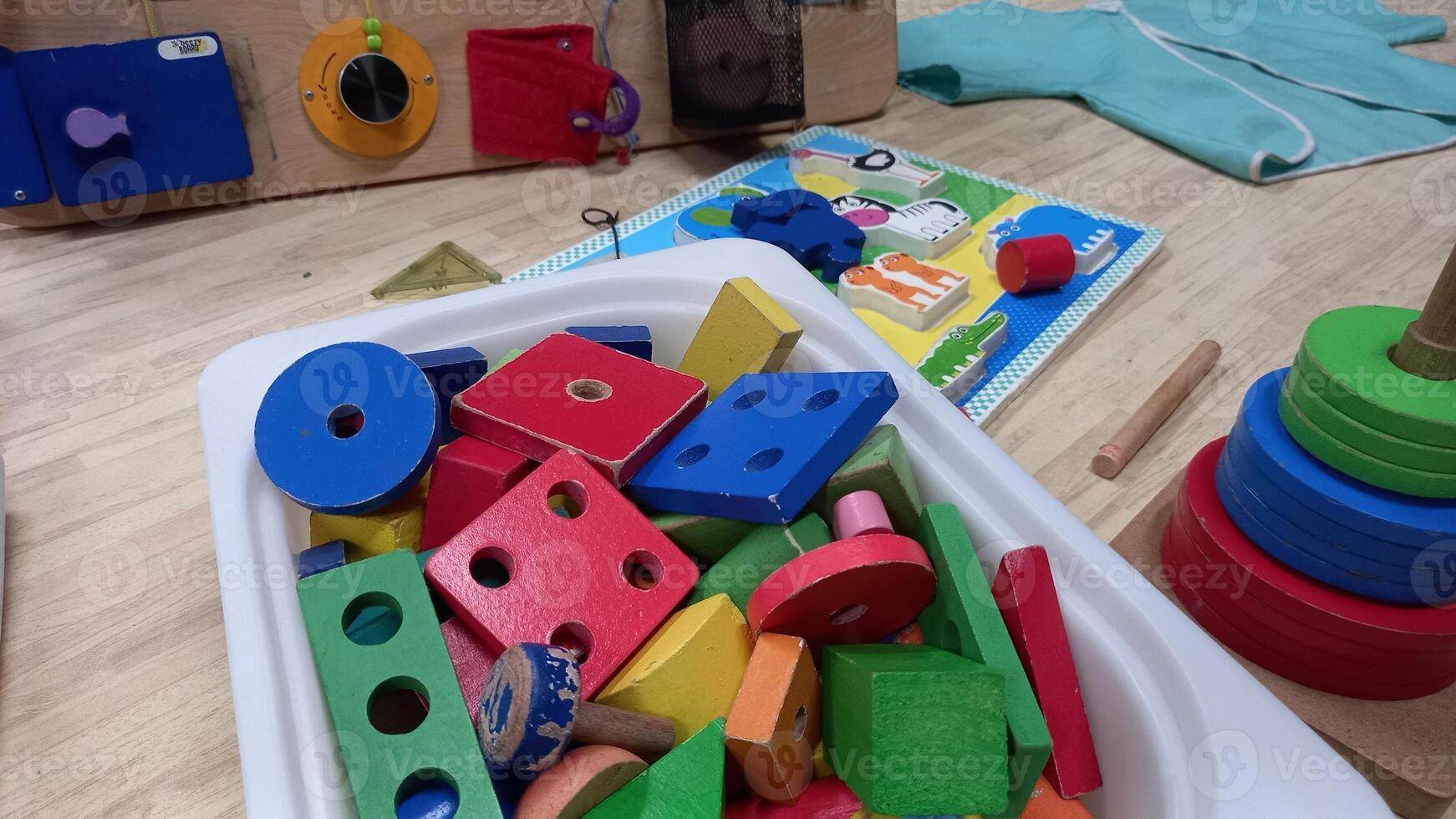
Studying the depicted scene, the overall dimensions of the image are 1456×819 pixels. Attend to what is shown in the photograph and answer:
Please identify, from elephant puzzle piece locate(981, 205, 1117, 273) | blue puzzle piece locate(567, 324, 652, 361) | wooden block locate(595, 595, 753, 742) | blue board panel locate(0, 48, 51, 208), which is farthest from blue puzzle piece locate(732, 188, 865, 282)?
blue board panel locate(0, 48, 51, 208)

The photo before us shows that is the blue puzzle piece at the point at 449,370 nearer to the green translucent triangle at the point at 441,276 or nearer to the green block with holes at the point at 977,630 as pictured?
the green block with holes at the point at 977,630

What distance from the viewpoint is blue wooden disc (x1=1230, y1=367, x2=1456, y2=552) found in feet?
2.00

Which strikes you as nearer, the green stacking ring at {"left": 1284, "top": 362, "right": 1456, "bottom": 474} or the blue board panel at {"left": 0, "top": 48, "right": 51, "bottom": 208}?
the green stacking ring at {"left": 1284, "top": 362, "right": 1456, "bottom": 474}

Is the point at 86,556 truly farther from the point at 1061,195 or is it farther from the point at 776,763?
the point at 1061,195

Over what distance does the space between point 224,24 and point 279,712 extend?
1075 millimetres

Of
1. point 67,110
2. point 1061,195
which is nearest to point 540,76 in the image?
point 67,110

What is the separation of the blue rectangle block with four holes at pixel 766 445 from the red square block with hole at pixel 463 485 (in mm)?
81

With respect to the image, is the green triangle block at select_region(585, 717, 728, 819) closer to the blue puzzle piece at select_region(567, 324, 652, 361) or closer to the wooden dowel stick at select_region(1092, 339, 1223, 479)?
the blue puzzle piece at select_region(567, 324, 652, 361)

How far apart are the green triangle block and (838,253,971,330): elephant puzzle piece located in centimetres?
70

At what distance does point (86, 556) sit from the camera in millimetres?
808

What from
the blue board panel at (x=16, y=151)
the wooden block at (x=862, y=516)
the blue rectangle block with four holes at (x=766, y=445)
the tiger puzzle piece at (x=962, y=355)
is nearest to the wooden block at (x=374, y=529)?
the blue rectangle block with four holes at (x=766, y=445)

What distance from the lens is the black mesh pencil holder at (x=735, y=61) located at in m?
1.34

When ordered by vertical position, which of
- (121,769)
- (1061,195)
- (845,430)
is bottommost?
(121,769)

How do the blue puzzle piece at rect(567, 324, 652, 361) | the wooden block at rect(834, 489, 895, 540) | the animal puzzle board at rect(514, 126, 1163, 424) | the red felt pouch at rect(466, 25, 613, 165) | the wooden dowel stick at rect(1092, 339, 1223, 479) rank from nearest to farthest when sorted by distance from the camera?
1. the wooden block at rect(834, 489, 895, 540)
2. the blue puzzle piece at rect(567, 324, 652, 361)
3. the wooden dowel stick at rect(1092, 339, 1223, 479)
4. the animal puzzle board at rect(514, 126, 1163, 424)
5. the red felt pouch at rect(466, 25, 613, 165)
